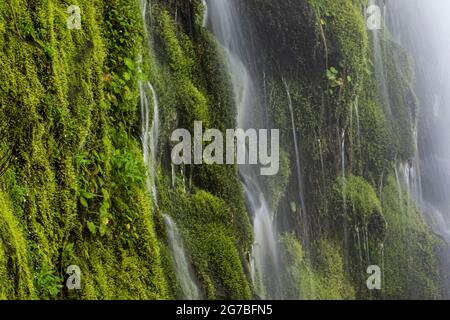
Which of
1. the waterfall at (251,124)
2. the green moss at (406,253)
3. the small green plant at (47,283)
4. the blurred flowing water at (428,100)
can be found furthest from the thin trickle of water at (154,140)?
the blurred flowing water at (428,100)

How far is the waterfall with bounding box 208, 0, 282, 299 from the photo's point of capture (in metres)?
8.66

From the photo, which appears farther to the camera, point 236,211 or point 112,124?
point 236,211

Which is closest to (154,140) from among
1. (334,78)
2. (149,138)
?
(149,138)

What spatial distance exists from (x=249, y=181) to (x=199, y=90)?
1.07m

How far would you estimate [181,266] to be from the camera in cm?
741

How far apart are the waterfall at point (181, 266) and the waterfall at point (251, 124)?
1044 mm

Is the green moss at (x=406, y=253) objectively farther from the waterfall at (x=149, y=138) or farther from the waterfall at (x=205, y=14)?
the waterfall at (x=149, y=138)

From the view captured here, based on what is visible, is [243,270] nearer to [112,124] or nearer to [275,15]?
[112,124]

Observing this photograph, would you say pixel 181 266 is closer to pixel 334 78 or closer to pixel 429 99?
pixel 334 78

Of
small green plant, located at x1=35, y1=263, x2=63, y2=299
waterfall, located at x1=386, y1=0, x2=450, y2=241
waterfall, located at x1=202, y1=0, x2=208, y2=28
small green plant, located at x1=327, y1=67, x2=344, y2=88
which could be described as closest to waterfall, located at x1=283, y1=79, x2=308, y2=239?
small green plant, located at x1=327, y1=67, x2=344, y2=88

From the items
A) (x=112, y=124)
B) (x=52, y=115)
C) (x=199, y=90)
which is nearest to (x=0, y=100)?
(x=52, y=115)

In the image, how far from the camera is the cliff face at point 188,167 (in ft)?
20.4
